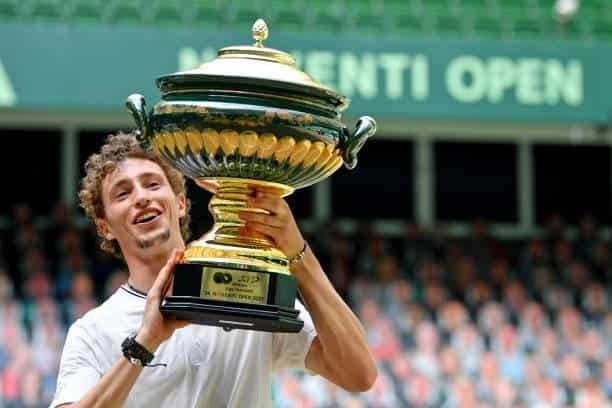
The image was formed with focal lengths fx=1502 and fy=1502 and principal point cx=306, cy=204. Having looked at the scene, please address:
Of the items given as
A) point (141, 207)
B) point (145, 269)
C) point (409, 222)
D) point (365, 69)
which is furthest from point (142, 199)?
point (409, 222)

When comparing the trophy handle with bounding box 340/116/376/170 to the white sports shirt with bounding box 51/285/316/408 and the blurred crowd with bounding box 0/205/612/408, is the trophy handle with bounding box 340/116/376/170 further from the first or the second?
the blurred crowd with bounding box 0/205/612/408

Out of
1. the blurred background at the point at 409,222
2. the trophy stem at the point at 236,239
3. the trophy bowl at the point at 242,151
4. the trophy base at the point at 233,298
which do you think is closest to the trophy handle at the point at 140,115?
the trophy bowl at the point at 242,151

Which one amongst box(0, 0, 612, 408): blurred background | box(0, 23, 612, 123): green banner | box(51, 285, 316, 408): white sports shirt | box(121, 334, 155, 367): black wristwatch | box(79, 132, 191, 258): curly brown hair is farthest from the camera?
box(0, 23, 612, 123): green banner

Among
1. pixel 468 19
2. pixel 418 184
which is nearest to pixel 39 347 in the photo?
pixel 468 19

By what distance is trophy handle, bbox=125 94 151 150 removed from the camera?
3.33 m

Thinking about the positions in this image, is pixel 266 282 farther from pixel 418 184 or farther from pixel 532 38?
pixel 418 184

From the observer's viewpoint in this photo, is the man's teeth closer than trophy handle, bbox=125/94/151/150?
No

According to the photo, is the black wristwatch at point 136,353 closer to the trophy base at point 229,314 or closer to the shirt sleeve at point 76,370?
the trophy base at point 229,314

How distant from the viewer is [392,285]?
1078 centimetres

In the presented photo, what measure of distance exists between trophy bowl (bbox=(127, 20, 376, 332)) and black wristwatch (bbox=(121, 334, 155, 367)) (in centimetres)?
9

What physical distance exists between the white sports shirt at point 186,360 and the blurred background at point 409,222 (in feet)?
17.4

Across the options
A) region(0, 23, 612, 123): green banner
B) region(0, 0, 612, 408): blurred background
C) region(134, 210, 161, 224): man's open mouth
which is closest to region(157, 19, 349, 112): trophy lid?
region(134, 210, 161, 224): man's open mouth

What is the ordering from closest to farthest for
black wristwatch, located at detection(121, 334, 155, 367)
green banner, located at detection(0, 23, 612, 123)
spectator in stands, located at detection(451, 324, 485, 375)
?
black wristwatch, located at detection(121, 334, 155, 367) → spectator in stands, located at detection(451, 324, 485, 375) → green banner, located at detection(0, 23, 612, 123)

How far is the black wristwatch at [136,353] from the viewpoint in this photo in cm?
321
